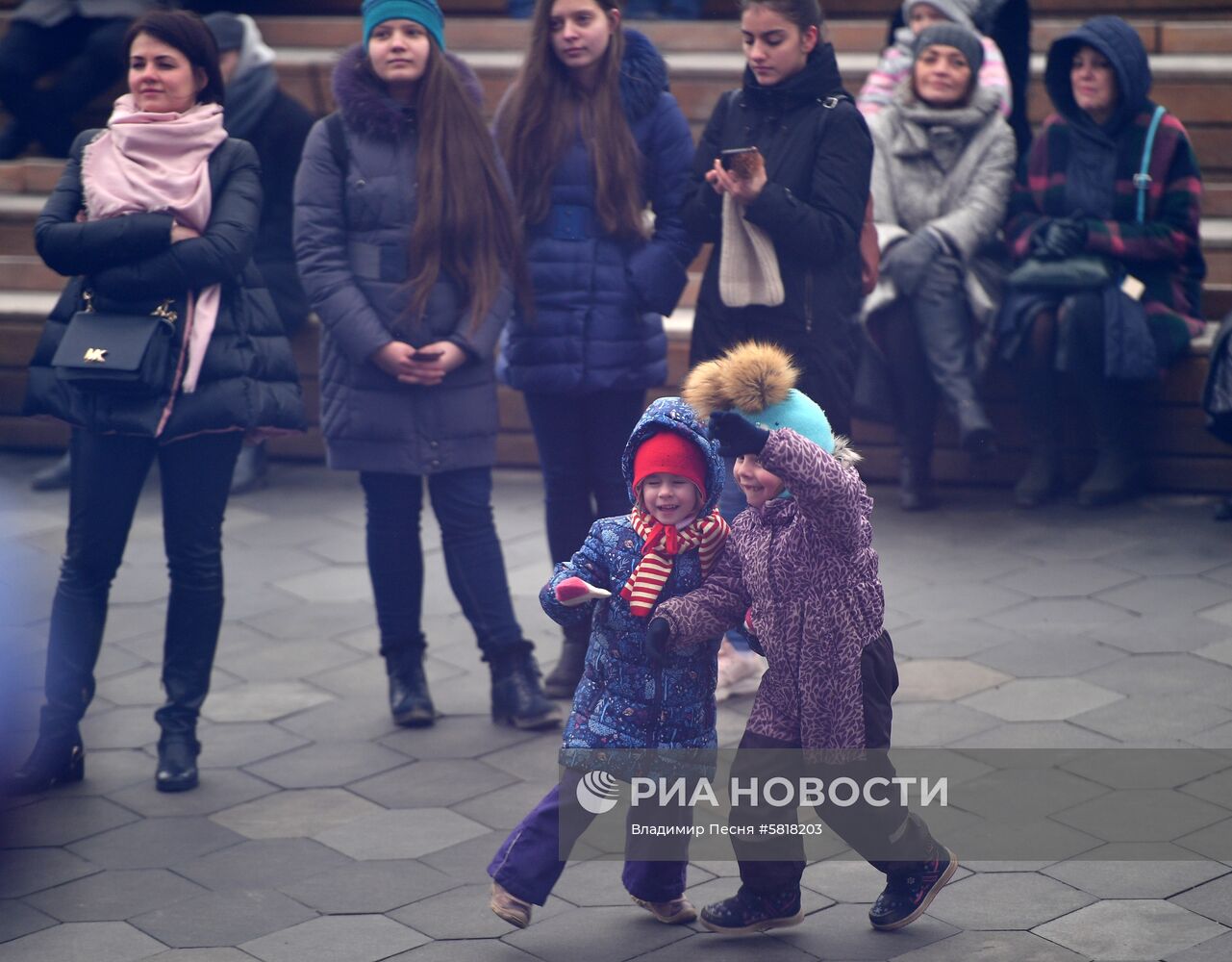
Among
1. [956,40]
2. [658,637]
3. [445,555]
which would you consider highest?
[956,40]

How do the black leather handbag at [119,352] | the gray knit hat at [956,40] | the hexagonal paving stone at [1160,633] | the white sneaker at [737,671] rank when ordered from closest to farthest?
1. the black leather handbag at [119,352]
2. the white sneaker at [737,671]
3. the hexagonal paving stone at [1160,633]
4. the gray knit hat at [956,40]

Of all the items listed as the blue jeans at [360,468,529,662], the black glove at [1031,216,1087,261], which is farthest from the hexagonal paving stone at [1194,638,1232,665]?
the blue jeans at [360,468,529,662]

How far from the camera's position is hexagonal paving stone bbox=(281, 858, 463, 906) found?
4.41 metres

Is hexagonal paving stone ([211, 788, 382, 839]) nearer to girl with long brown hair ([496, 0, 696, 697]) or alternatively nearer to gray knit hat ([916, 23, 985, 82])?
girl with long brown hair ([496, 0, 696, 697])

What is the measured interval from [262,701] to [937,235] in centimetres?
316

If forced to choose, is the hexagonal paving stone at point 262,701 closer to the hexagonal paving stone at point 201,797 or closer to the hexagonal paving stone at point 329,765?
the hexagonal paving stone at point 329,765

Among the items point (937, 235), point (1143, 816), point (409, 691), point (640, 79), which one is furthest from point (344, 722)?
point (937, 235)

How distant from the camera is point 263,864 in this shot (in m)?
4.67

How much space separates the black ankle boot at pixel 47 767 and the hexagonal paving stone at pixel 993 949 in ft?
7.66

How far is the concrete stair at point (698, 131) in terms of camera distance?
7555 millimetres

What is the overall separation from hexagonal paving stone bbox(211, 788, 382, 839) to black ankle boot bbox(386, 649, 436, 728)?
0.49 meters

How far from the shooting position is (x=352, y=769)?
17.4 ft

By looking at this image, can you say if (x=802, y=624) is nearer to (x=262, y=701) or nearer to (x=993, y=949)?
(x=993, y=949)

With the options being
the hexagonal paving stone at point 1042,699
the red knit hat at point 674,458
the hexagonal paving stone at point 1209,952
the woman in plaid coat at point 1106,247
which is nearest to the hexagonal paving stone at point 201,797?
the red knit hat at point 674,458
